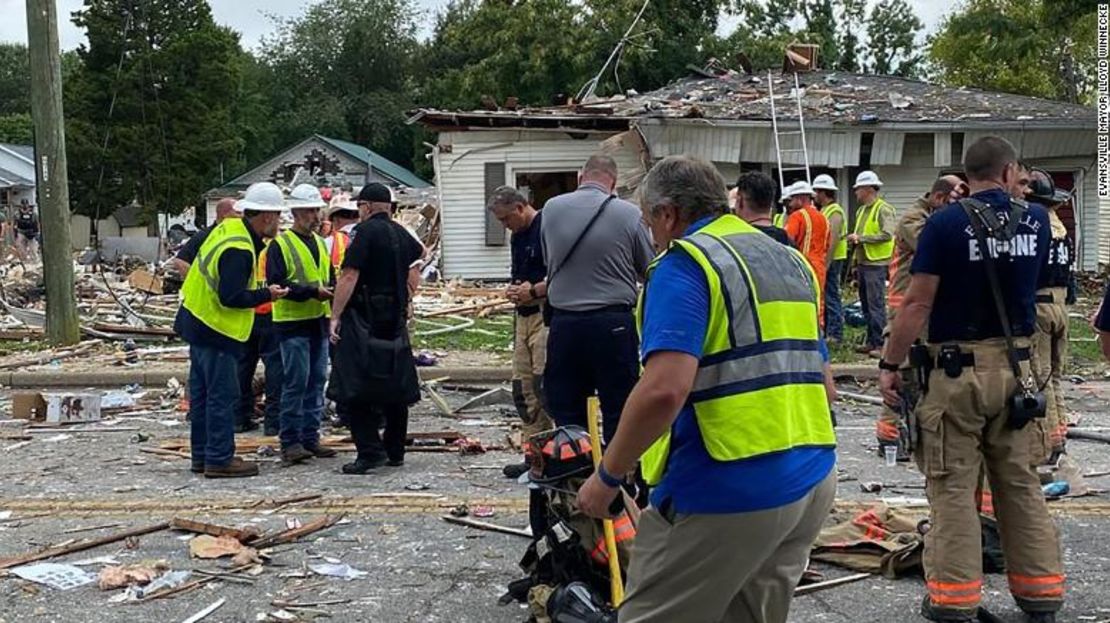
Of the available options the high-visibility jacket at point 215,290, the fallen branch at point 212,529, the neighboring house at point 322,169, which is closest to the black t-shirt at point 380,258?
the high-visibility jacket at point 215,290

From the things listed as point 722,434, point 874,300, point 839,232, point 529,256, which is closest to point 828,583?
point 722,434

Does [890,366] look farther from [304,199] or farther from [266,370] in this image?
[266,370]

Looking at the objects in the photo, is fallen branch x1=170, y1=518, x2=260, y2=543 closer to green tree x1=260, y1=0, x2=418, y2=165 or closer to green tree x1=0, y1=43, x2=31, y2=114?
green tree x1=260, y1=0, x2=418, y2=165

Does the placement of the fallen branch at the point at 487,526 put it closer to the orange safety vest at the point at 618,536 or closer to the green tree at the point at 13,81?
the orange safety vest at the point at 618,536

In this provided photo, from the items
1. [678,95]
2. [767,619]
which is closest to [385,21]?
[678,95]

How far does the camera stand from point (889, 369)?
5.39 meters

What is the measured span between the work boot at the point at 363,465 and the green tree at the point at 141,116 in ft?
143

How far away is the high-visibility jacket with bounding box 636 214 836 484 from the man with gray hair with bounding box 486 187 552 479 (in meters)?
3.97

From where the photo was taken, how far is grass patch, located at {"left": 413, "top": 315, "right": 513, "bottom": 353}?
47.5 ft

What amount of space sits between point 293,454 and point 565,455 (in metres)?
4.27

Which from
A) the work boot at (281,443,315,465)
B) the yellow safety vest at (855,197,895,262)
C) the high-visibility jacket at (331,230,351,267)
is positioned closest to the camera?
the work boot at (281,443,315,465)

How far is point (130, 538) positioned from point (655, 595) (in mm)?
4061

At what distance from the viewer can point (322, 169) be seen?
49188mm

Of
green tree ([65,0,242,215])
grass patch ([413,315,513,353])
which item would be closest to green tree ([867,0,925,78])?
green tree ([65,0,242,215])
